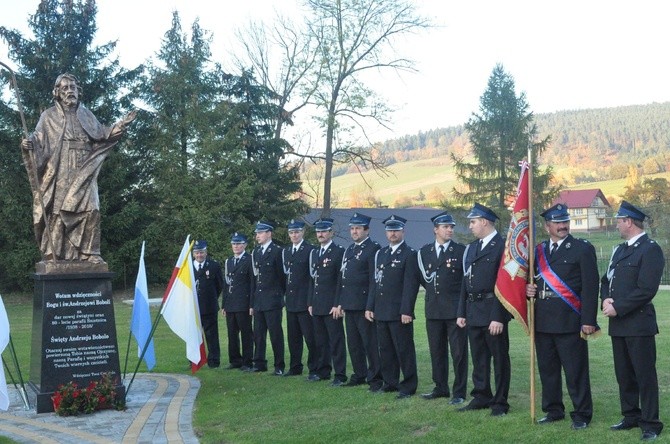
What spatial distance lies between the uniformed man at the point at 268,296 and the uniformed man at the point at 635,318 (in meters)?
5.12

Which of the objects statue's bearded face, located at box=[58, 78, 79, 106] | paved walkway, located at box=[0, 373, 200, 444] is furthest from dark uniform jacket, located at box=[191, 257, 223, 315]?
statue's bearded face, located at box=[58, 78, 79, 106]

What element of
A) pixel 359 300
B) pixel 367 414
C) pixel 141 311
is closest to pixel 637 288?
pixel 367 414

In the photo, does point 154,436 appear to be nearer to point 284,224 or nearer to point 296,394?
point 296,394

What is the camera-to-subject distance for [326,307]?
949 centimetres

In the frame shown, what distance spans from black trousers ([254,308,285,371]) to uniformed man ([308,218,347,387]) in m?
0.77

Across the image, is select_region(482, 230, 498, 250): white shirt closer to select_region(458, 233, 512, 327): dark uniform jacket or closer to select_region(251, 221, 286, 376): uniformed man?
select_region(458, 233, 512, 327): dark uniform jacket

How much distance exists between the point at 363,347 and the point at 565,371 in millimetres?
3069

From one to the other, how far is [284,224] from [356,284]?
24224 mm

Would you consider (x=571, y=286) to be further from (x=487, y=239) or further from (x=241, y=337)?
(x=241, y=337)

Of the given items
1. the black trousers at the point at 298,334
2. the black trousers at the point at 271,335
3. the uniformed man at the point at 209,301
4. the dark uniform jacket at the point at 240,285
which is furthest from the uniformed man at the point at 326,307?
the uniformed man at the point at 209,301

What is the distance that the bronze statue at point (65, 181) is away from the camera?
8625mm

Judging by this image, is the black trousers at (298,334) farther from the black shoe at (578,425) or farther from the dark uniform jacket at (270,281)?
the black shoe at (578,425)

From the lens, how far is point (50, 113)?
8.83 meters

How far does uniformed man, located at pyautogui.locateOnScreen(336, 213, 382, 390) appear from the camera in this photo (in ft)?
29.0
